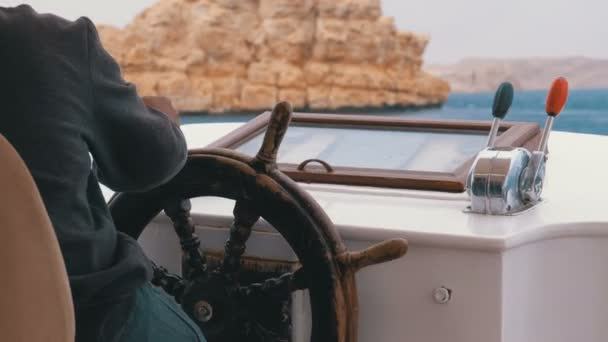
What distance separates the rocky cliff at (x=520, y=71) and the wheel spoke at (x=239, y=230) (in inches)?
215

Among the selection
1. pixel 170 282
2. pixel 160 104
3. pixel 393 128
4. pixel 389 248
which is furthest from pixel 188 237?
pixel 393 128

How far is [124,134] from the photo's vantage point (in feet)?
3.55

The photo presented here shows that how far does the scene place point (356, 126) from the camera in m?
1.88

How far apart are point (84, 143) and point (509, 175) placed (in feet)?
1.96

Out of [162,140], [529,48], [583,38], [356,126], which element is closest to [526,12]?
[529,48]

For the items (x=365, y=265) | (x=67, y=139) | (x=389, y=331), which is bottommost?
(x=389, y=331)

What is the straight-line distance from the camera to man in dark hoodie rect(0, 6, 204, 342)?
1013 millimetres

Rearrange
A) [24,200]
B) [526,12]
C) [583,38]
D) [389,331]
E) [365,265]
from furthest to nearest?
[526,12]
[583,38]
[389,331]
[365,265]
[24,200]

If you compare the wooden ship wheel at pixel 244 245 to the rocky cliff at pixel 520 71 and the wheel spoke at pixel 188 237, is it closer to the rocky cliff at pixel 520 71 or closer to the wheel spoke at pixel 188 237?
the wheel spoke at pixel 188 237

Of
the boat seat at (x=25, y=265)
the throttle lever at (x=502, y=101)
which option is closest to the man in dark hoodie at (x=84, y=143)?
the boat seat at (x=25, y=265)

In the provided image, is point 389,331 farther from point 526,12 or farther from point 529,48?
point 526,12

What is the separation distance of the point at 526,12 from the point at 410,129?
33.2 feet

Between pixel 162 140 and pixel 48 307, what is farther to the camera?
pixel 162 140

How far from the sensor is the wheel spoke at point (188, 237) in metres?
1.38
